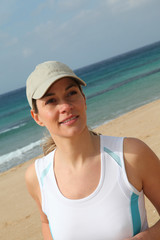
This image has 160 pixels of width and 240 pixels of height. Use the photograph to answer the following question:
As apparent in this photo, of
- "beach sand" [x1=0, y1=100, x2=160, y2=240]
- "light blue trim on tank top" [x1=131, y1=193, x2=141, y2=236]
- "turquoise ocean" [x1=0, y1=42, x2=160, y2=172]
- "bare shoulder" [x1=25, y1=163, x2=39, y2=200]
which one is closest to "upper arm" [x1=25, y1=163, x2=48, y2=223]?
"bare shoulder" [x1=25, y1=163, x2=39, y2=200]

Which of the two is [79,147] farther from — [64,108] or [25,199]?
[25,199]

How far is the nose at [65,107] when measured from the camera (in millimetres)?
1724

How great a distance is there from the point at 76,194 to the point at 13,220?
12.6ft

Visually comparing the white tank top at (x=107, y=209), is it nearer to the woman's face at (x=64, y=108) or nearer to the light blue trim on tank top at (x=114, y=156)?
the light blue trim on tank top at (x=114, y=156)

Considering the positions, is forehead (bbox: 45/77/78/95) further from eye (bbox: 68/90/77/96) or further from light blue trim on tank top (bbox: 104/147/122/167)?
light blue trim on tank top (bbox: 104/147/122/167)

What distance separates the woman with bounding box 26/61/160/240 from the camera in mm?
1728

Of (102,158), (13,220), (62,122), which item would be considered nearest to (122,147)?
(102,158)

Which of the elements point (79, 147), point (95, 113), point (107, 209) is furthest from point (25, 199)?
point (95, 113)

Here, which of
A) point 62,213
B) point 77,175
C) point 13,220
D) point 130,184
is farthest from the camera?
point 13,220

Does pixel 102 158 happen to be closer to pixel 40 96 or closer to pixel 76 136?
pixel 76 136

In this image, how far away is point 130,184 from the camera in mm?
1695

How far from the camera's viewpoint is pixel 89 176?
6.07 feet

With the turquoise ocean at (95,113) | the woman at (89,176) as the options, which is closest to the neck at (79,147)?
the woman at (89,176)

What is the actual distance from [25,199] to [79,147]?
4.48 meters
